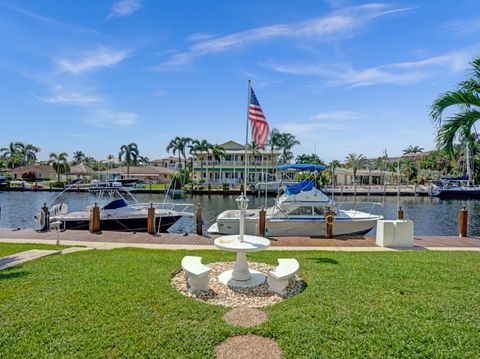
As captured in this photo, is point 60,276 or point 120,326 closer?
point 120,326

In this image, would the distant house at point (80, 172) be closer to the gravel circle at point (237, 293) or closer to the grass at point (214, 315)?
the grass at point (214, 315)

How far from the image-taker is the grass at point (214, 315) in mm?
4211

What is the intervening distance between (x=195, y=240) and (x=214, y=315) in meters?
8.23

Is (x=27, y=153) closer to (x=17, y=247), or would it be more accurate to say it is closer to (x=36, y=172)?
(x=36, y=172)

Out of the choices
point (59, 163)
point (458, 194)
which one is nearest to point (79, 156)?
point (59, 163)

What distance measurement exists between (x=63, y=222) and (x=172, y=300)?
14.4 m

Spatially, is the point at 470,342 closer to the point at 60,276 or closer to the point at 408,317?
the point at 408,317

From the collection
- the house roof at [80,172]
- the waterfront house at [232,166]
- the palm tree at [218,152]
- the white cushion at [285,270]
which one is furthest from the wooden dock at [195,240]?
the house roof at [80,172]

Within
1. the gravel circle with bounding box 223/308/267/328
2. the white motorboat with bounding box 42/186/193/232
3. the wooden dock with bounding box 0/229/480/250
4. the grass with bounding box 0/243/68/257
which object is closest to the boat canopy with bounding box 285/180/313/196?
the wooden dock with bounding box 0/229/480/250

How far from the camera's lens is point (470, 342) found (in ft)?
14.0

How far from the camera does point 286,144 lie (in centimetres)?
7225

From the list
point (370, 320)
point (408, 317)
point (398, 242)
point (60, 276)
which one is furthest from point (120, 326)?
point (398, 242)

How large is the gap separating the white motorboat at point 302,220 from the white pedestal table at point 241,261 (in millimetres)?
8606

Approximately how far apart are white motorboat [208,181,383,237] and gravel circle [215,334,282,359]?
455 inches
